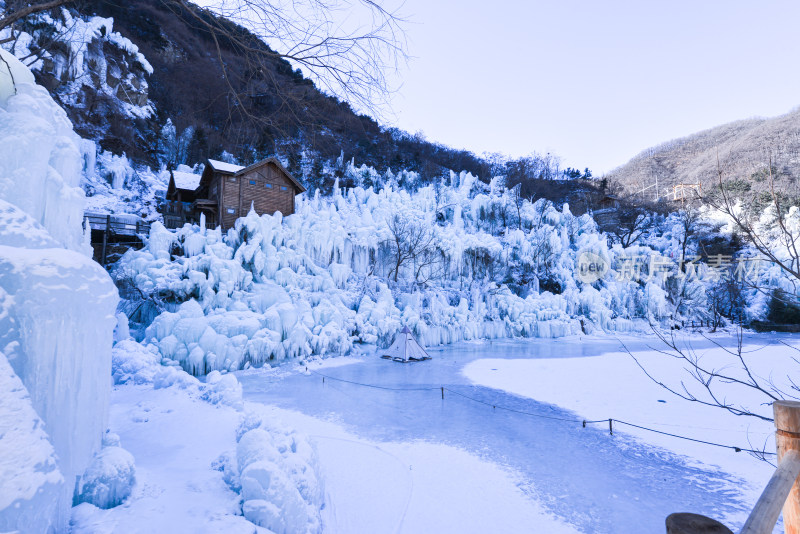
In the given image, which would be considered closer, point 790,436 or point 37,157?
point 790,436

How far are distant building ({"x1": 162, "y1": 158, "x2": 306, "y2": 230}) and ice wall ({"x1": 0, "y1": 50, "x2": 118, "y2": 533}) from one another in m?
12.8

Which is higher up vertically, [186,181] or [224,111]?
[186,181]

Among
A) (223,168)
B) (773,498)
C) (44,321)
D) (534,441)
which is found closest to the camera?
(773,498)

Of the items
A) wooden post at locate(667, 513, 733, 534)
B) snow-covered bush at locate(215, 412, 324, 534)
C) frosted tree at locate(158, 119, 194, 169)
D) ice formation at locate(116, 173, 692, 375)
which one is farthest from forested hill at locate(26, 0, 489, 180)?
ice formation at locate(116, 173, 692, 375)

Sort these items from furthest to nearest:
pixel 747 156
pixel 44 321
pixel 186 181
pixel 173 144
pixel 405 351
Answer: pixel 173 144
pixel 186 181
pixel 405 351
pixel 747 156
pixel 44 321

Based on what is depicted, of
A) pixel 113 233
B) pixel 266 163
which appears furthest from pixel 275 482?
pixel 266 163

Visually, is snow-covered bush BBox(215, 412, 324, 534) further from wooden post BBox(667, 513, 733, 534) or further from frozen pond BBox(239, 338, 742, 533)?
wooden post BBox(667, 513, 733, 534)

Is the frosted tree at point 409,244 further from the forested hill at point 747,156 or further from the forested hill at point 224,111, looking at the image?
the forested hill at point 747,156

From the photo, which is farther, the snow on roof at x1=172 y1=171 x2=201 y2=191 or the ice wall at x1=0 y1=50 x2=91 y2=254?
the snow on roof at x1=172 y1=171 x2=201 y2=191

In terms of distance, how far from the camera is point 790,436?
52.5 inches

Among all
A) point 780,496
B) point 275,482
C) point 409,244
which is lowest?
point 275,482

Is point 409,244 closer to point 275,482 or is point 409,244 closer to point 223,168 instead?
point 223,168

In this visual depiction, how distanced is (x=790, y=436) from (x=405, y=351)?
1064 centimetres

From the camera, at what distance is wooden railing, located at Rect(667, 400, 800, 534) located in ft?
2.59
